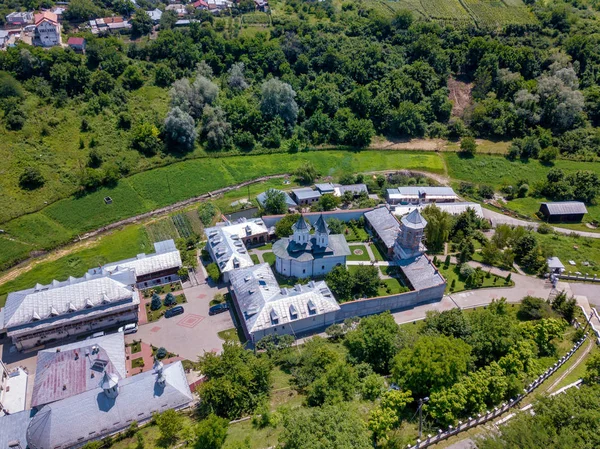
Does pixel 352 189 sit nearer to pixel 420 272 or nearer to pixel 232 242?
pixel 420 272

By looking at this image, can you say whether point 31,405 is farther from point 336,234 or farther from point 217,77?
point 217,77

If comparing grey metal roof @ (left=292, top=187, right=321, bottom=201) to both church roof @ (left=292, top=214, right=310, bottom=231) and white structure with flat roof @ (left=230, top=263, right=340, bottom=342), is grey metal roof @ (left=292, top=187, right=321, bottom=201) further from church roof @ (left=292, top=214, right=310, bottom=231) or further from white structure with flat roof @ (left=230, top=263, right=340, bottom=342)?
white structure with flat roof @ (left=230, top=263, right=340, bottom=342)

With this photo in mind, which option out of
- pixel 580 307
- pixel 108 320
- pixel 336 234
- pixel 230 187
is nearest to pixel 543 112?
pixel 580 307

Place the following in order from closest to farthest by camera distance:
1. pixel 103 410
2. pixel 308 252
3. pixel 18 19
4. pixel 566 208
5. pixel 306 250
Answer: pixel 103 410 < pixel 308 252 < pixel 306 250 < pixel 566 208 < pixel 18 19

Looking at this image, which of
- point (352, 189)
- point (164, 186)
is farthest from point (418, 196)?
point (164, 186)

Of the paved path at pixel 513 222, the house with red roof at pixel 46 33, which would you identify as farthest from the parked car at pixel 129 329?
the house with red roof at pixel 46 33

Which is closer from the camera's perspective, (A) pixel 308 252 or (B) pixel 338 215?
(A) pixel 308 252

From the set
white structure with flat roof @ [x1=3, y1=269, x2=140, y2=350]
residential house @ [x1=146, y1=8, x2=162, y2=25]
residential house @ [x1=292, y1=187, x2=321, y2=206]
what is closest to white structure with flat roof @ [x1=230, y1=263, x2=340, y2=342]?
white structure with flat roof @ [x1=3, y1=269, x2=140, y2=350]
